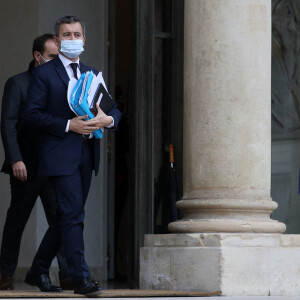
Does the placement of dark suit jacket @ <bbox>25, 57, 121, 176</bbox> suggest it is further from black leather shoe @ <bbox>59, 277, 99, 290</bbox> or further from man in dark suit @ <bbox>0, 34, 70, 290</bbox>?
black leather shoe @ <bbox>59, 277, 99, 290</bbox>

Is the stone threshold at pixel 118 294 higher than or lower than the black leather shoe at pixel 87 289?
lower

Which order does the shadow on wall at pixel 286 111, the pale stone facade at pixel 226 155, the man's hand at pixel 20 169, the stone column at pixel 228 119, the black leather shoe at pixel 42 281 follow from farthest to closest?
the shadow on wall at pixel 286 111 → the stone column at pixel 228 119 → the pale stone facade at pixel 226 155 → the man's hand at pixel 20 169 → the black leather shoe at pixel 42 281

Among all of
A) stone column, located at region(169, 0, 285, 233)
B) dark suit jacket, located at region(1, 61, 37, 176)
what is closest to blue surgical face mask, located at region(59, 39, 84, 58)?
dark suit jacket, located at region(1, 61, 37, 176)

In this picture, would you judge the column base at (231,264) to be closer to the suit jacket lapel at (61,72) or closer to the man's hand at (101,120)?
the man's hand at (101,120)

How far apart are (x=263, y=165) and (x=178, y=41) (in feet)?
5.28

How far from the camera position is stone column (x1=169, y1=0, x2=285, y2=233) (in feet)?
27.5

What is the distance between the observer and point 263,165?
8.45 metres

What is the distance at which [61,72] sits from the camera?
7.63 m

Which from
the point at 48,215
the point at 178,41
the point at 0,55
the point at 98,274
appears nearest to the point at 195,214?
the point at 48,215

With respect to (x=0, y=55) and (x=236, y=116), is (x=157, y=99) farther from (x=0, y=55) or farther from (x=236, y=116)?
(x=0, y=55)

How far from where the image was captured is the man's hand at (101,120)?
24.5 feet

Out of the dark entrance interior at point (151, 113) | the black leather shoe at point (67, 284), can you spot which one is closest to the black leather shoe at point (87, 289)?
the black leather shoe at point (67, 284)

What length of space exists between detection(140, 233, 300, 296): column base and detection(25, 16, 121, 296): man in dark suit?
0.99 metres

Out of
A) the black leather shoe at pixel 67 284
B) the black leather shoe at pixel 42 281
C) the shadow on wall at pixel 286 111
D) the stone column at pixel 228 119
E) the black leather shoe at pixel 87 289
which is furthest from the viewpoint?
the shadow on wall at pixel 286 111
